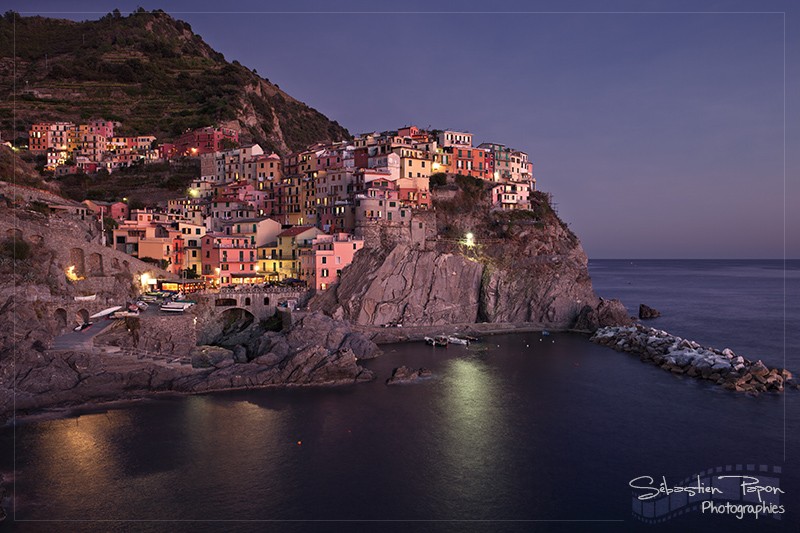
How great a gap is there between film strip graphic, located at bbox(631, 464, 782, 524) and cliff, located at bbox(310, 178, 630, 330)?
2649 cm

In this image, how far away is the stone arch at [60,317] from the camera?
31672mm

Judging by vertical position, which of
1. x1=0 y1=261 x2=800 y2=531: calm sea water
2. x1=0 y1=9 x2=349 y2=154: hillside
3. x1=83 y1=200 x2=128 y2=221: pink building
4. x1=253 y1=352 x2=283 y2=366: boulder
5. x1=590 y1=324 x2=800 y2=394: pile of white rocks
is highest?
x1=0 y1=9 x2=349 y2=154: hillside

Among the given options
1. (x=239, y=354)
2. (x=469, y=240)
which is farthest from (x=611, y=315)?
(x=239, y=354)

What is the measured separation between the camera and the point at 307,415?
25125 millimetres

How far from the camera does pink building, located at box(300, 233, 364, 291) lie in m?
44.4

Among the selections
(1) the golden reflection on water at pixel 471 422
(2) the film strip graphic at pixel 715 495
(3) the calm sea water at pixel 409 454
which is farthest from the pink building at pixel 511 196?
(2) the film strip graphic at pixel 715 495

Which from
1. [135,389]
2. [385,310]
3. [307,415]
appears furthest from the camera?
[385,310]

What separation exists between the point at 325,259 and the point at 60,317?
63.7ft

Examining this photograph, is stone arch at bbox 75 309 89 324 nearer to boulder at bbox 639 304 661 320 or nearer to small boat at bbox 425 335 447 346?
small boat at bbox 425 335 447 346

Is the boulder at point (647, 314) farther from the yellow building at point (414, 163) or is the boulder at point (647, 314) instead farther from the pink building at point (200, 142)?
the pink building at point (200, 142)

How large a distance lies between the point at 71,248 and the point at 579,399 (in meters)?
35.0

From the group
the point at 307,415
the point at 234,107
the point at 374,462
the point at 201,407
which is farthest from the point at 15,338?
the point at 234,107

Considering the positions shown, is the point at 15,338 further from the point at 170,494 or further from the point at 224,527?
the point at 224,527

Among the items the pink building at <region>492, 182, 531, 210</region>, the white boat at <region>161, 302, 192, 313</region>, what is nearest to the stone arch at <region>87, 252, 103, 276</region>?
the white boat at <region>161, 302, 192, 313</region>
